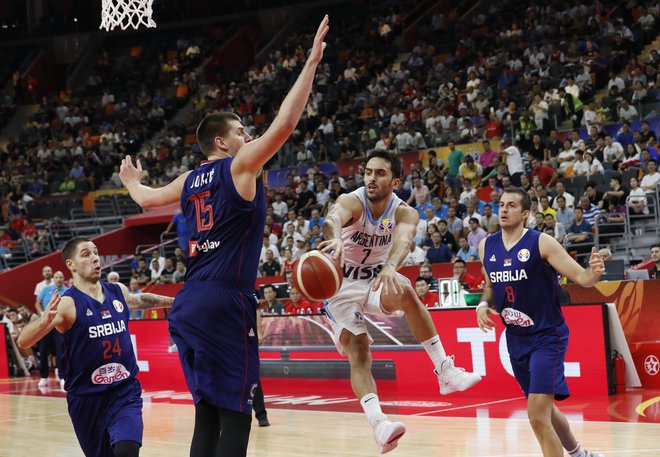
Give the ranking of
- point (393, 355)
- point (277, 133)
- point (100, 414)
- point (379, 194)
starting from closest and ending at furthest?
1. point (277, 133)
2. point (100, 414)
3. point (379, 194)
4. point (393, 355)

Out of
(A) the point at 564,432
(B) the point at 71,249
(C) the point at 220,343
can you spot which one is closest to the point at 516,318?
(A) the point at 564,432

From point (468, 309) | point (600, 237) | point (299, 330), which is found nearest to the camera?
point (468, 309)

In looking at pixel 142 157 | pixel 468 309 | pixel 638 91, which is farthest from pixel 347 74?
pixel 468 309

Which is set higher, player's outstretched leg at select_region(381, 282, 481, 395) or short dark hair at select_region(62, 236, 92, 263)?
short dark hair at select_region(62, 236, 92, 263)

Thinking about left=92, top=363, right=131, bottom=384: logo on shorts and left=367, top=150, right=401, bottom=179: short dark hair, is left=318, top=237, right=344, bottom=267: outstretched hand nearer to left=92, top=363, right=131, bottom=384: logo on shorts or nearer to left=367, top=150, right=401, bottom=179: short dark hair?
left=367, top=150, right=401, bottom=179: short dark hair

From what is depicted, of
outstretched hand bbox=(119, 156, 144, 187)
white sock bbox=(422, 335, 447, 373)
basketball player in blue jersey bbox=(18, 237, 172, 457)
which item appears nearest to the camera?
outstretched hand bbox=(119, 156, 144, 187)

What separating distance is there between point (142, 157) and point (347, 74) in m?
6.71

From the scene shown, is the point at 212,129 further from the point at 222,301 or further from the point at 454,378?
the point at 454,378

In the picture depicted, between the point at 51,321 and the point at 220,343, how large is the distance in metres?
1.62

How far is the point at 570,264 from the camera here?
6188 millimetres

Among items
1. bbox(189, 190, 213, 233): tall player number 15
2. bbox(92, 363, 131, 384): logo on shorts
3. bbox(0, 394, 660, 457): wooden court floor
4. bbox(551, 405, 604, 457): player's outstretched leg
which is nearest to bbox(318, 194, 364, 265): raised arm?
bbox(189, 190, 213, 233): tall player number 15

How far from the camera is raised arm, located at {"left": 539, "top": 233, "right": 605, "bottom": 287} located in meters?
5.99

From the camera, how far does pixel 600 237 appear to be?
49.2 feet

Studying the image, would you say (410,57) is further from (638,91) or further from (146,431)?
(146,431)
